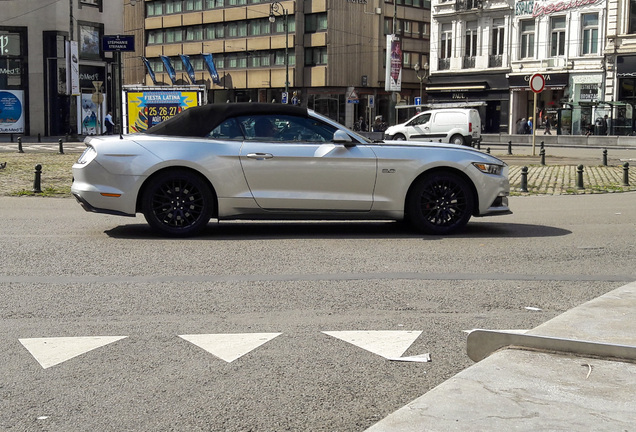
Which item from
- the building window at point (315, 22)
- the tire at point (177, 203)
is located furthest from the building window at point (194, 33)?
the tire at point (177, 203)

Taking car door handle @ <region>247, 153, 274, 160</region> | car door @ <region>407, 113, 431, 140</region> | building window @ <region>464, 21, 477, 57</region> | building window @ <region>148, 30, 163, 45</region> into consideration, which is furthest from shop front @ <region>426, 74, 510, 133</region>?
car door handle @ <region>247, 153, 274, 160</region>

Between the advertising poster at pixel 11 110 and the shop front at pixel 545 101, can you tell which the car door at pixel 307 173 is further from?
the advertising poster at pixel 11 110

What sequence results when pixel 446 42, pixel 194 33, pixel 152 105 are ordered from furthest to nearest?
1. pixel 194 33
2. pixel 446 42
3. pixel 152 105

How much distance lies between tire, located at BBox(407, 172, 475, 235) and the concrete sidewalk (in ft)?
17.0

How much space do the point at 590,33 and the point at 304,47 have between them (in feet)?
87.7

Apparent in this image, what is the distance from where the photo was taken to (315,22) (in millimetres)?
73500

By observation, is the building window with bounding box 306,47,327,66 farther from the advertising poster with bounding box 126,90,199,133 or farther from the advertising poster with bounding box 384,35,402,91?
the advertising poster with bounding box 126,90,199,133

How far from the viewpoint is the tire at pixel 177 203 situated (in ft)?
32.6

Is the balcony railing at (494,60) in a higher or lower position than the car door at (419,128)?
higher

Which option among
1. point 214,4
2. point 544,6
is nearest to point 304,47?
point 214,4

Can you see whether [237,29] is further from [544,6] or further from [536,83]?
[536,83]

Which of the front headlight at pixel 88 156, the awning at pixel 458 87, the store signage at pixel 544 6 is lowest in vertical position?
the front headlight at pixel 88 156

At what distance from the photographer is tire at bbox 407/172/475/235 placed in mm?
10289

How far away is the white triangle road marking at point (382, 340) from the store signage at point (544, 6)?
53.0 m
